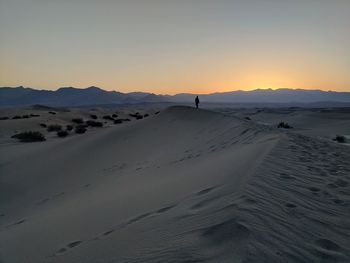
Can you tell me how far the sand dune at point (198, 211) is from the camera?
3697mm

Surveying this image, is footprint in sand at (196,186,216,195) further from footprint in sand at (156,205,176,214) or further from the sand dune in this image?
footprint in sand at (156,205,176,214)

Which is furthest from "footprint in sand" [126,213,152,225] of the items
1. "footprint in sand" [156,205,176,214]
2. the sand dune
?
"footprint in sand" [156,205,176,214]

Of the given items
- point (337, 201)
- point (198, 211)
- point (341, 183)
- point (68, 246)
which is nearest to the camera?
point (198, 211)

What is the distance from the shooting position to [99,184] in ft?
34.7

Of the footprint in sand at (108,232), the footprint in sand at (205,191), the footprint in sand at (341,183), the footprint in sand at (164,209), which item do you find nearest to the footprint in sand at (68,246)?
the footprint in sand at (108,232)

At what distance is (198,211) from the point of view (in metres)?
4.71

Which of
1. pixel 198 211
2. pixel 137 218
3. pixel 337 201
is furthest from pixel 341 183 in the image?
pixel 137 218

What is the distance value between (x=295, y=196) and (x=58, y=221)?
3.81 meters

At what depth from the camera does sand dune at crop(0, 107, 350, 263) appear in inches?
146

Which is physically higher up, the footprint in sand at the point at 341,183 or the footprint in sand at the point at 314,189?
the footprint in sand at the point at 314,189

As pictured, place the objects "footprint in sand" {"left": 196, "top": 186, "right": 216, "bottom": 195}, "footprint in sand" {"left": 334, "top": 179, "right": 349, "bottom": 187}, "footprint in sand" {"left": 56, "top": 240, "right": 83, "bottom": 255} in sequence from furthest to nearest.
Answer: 1. "footprint in sand" {"left": 334, "top": 179, "right": 349, "bottom": 187}
2. "footprint in sand" {"left": 196, "top": 186, "right": 216, "bottom": 195}
3. "footprint in sand" {"left": 56, "top": 240, "right": 83, "bottom": 255}

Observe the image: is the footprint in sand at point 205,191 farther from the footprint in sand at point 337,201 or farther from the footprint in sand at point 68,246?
the footprint in sand at point 68,246

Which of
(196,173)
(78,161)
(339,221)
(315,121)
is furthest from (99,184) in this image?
(315,121)

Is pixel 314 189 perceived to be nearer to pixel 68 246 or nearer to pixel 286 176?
pixel 286 176
